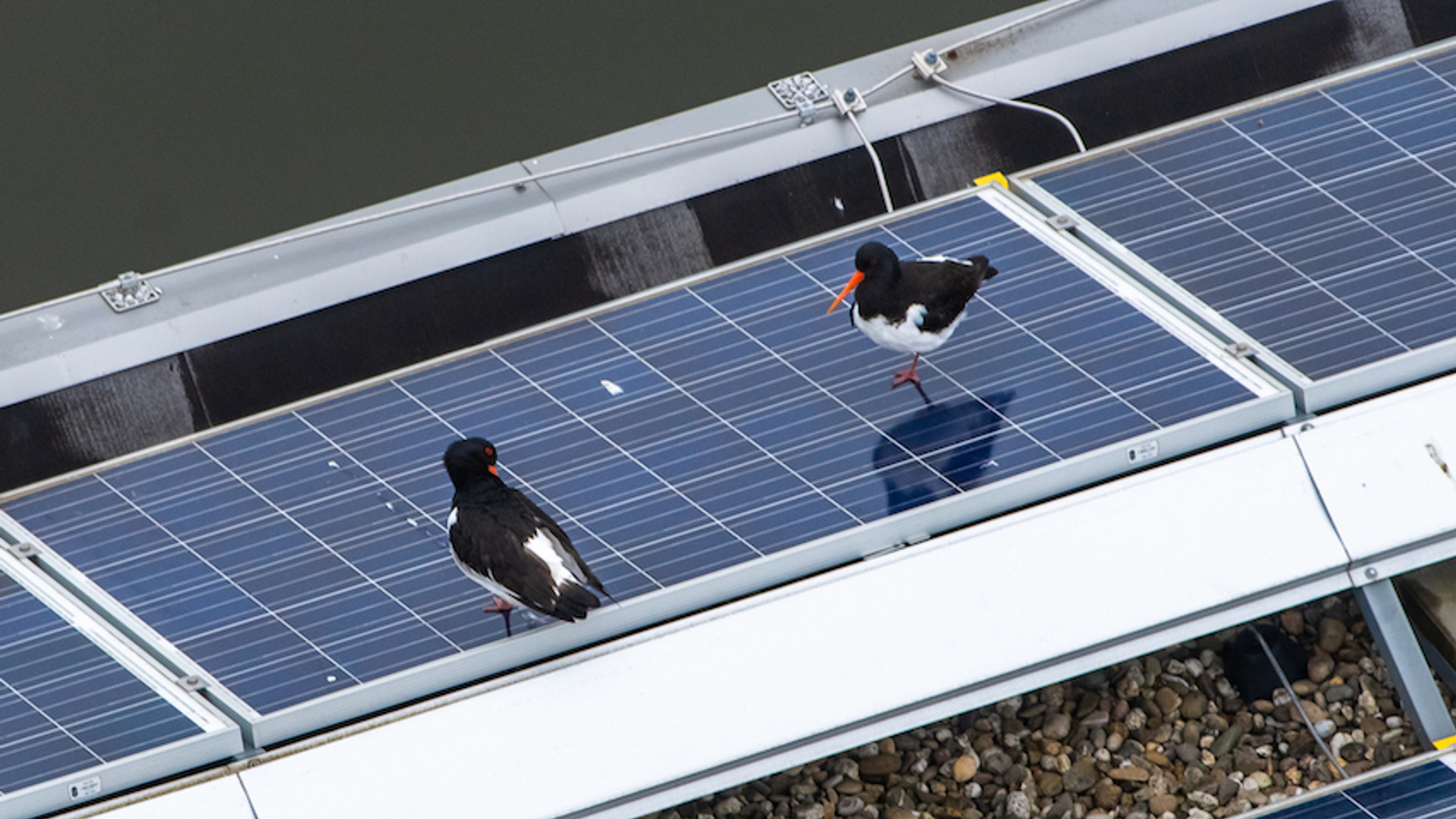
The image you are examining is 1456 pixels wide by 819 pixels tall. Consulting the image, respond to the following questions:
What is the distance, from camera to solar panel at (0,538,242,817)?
19.1 feet

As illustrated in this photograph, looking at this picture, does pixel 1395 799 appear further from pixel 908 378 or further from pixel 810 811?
pixel 908 378

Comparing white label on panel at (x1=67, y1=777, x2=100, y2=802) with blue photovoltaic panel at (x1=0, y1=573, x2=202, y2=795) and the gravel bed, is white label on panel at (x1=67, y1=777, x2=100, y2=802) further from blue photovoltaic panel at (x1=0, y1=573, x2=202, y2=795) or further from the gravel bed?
the gravel bed

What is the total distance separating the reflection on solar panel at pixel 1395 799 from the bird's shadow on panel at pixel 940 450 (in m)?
1.63

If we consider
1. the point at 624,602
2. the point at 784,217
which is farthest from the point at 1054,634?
the point at 784,217

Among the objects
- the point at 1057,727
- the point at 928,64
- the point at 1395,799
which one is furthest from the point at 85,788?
the point at 928,64

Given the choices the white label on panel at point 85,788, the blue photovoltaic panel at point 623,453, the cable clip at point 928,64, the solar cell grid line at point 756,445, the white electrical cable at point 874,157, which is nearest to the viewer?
the white label on panel at point 85,788

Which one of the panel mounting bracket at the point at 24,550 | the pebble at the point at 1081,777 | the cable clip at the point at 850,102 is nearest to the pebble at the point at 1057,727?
the pebble at the point at 1081,777

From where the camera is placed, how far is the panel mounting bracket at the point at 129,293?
8.01 m

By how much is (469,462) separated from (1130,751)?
2.99m

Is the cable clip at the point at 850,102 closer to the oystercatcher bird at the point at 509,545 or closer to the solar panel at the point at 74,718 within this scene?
the oystercatcher bird at the point at 509,545

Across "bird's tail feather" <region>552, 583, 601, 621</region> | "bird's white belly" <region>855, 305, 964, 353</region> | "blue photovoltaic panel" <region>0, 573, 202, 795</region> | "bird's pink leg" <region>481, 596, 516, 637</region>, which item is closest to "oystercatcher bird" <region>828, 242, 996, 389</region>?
"bird's white belly" <region>855, 305, 964, 353</region>

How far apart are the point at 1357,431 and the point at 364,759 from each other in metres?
3.78

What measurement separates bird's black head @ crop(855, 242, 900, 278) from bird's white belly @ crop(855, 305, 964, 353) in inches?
6.7

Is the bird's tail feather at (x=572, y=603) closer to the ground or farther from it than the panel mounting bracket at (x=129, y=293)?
closer to the ground
